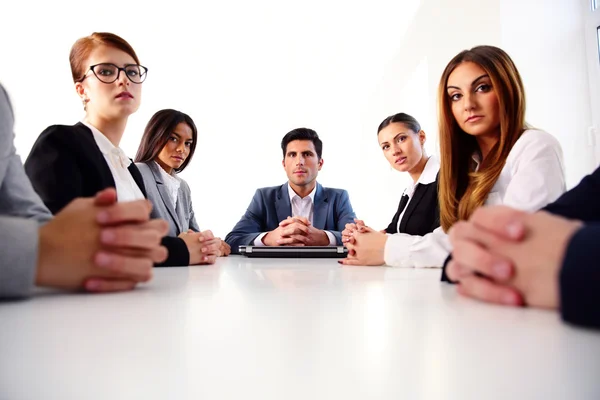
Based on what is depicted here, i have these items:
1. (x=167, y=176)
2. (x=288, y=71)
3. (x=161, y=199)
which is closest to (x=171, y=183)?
(x=167, y=176)

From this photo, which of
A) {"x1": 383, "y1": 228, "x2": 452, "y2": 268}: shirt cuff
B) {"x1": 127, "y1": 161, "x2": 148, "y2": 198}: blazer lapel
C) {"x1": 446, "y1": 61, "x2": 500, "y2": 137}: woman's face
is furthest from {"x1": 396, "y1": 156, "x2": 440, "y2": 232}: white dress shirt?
{"x1": 127, "y1": 161, "x2": 148, "y2": 198}: blazer lapel

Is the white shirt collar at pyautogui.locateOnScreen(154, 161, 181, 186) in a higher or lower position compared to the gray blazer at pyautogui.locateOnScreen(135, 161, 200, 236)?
higher

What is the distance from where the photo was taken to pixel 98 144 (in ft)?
4.76

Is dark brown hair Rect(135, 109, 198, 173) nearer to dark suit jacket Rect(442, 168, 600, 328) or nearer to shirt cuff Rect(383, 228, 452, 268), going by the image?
shirt cuff Rect(383, 228, 452, 268)

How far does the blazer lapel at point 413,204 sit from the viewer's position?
6.82 ft

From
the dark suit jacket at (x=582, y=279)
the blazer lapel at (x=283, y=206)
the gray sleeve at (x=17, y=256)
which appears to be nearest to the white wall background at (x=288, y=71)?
the blazer lapel at (x=283, y=206)

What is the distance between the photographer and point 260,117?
18.1 ft

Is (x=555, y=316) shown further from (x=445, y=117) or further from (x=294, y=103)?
(x=294, y=103)

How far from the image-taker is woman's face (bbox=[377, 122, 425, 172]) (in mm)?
2494

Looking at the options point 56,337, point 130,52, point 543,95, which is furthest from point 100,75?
point 543,95

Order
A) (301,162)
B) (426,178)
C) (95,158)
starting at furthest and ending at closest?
1. (301,162)
2. (426,178)
3. (95,158)

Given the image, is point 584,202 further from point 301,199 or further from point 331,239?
point 301,199

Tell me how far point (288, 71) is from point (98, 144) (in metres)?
4.33

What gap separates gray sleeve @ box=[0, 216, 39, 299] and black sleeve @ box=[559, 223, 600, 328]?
1.79ft
